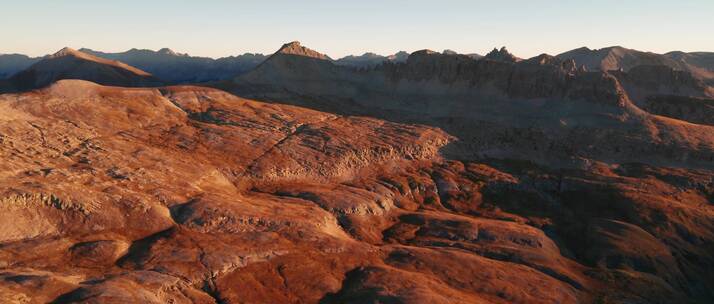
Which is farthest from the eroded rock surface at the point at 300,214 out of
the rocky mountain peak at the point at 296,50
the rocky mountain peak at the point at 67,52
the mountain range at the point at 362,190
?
the rocky mountain peak at the point at 67,52

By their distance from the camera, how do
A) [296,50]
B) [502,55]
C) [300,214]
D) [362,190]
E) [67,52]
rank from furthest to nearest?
[67,52] → [502,55] → [296,50] → [362,190] → [300,214]

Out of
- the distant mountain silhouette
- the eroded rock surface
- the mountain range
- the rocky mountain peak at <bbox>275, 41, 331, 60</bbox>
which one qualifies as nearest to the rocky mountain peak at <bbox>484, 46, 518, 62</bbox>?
the mountain range

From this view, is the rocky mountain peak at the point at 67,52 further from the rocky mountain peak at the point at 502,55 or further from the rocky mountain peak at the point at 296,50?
the rocky mountain peak at the point at 502,55

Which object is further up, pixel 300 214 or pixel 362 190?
pixel 300 214

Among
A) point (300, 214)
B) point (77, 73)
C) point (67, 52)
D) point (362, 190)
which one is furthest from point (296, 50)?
point (67, 52)

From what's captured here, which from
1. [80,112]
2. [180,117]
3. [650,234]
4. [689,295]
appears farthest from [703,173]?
[80,112]

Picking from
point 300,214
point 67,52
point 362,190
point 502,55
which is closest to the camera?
point 300,214

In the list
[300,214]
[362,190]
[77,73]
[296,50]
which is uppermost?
[296,50]

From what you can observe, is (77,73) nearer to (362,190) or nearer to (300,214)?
(362,190)

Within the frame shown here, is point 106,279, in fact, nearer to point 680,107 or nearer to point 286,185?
point 286,185
